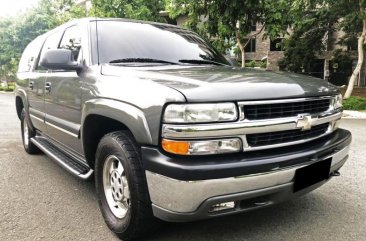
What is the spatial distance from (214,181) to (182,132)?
36cm

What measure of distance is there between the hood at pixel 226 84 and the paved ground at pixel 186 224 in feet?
3.64

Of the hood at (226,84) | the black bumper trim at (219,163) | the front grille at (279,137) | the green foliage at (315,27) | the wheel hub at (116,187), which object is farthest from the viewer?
the green foliage at (315,27)

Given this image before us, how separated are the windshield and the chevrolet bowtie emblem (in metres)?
1.37

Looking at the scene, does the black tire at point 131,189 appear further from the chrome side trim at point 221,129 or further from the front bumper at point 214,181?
the chrome side trim at point 221,129

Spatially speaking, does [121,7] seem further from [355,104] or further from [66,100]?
[66,100]

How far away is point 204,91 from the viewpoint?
2299 millimetres

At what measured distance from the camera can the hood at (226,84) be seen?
2.32m

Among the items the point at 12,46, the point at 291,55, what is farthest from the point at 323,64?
the point at 12,46

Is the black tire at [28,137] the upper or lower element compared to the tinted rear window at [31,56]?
lower

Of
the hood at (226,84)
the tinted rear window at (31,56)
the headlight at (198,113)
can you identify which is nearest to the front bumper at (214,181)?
the headlight at (198,113)

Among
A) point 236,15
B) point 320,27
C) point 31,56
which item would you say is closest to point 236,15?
point 236,15

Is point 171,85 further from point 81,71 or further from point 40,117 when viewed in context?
point 40,117

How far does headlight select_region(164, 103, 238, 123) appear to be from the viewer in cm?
224

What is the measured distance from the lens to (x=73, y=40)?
12.7 feet
